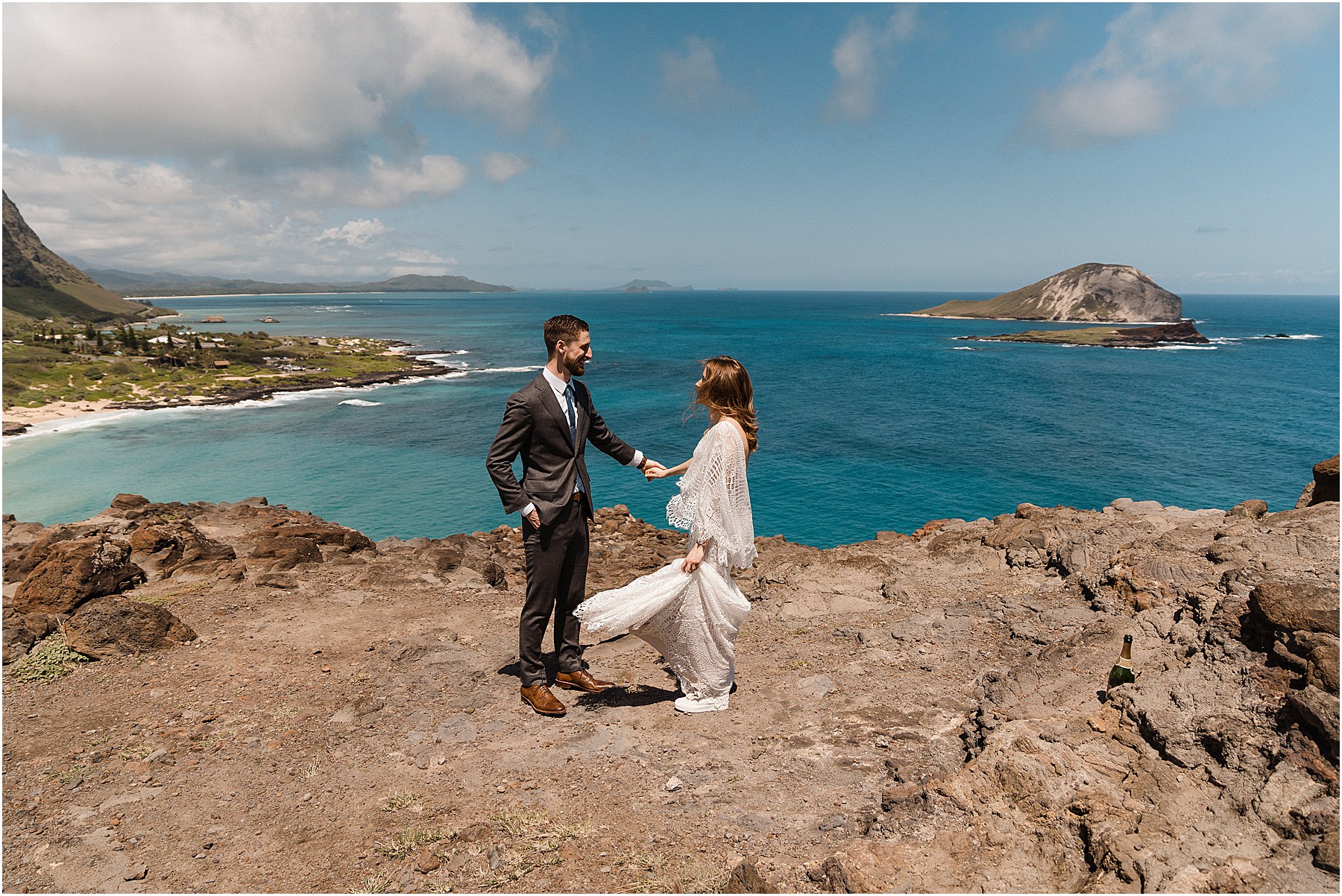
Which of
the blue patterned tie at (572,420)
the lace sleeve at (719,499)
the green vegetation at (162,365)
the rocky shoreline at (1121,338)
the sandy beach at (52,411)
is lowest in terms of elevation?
the sandy beach at (52,411)

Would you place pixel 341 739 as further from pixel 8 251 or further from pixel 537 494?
pixel 8 251

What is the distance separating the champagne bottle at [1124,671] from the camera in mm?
4930

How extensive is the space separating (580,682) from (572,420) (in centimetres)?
249

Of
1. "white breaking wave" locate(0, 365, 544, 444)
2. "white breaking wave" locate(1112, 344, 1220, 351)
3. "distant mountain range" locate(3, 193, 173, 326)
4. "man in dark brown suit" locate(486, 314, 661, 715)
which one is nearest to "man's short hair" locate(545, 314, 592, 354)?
"man in dark brown suit" locate(486, 314, 661, 715)

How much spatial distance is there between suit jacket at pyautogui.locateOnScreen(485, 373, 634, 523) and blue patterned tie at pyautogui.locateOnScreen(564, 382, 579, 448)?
26 mm

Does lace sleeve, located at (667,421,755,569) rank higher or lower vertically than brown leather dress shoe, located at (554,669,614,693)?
higher

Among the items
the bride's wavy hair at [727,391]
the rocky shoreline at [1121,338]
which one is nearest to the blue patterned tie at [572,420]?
the bride's wavy hair at [727,391]

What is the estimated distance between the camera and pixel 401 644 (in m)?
7.27

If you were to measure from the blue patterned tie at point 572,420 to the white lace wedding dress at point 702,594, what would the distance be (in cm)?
102

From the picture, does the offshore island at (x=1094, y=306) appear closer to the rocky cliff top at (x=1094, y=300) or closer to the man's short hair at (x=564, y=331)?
the rocky cliff top at (x=1094, y=300)

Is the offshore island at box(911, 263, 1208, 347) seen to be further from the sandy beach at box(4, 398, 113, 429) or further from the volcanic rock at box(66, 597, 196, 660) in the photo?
the volcanic rock at box(66, 597, 196, 660)

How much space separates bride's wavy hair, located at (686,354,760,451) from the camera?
16.5 ft

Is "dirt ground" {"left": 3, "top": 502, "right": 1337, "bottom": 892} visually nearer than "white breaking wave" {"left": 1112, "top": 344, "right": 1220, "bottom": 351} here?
Yes

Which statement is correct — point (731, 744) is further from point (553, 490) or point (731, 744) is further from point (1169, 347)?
point (1169, 347)
